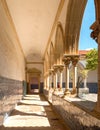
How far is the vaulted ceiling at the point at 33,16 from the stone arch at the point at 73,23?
109 centimetres

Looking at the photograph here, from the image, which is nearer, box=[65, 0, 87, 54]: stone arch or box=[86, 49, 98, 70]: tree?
box=[65, 0, 87, 54]: stone arch

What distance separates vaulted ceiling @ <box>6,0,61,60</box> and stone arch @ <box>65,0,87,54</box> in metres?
1.09

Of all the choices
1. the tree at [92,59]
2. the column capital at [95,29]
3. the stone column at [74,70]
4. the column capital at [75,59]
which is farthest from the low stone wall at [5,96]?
the tree at [92,59]

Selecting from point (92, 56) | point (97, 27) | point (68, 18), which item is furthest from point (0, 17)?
point (92, 56)

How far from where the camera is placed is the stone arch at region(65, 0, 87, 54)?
5.79 metres

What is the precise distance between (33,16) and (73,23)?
274cm

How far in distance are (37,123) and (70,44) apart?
2.56 m

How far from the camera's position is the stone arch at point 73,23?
19.0ft

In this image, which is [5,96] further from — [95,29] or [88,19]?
[88,19]

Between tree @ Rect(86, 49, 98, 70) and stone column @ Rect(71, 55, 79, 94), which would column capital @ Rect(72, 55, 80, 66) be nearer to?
stone column @ Rect(71, 55, 79, 94)

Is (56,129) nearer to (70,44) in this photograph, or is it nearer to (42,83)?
(70,44)

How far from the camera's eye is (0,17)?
5527 mm

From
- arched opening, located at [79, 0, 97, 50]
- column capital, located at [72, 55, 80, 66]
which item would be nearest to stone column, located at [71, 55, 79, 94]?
column capital, located at [72, 55, 80, 66]

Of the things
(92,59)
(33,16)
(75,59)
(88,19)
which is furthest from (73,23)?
(92,59)
